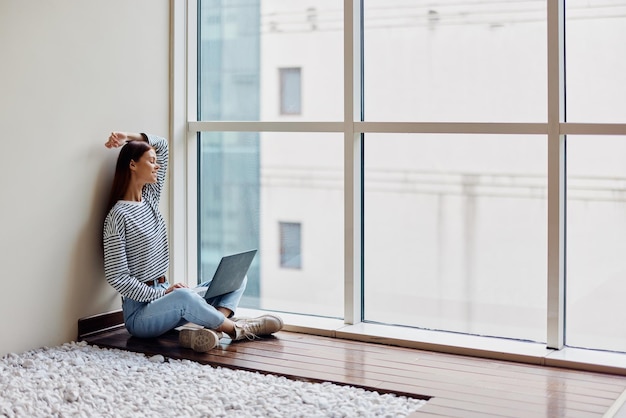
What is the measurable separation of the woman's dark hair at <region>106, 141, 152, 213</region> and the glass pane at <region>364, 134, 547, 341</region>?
119 centimetres

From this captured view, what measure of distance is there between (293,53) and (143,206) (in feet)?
3.87

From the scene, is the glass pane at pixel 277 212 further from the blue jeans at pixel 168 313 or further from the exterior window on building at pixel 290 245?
the blue jeans at pixel 168 313

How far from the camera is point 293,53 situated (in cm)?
478

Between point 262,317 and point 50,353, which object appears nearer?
point 50,353

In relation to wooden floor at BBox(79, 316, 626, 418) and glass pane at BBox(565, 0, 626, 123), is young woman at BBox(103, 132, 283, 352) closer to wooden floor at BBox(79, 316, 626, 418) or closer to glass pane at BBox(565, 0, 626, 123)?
wooden floor at BBox(79, 316, 626, 418)

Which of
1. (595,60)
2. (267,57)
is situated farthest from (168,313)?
(595,60)

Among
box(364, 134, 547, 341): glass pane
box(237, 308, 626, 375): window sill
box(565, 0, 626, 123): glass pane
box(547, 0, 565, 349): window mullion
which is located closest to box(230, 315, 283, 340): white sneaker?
box(237, 308, 626, 375): window sill

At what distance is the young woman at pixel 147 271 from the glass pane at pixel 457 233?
0.70 meters

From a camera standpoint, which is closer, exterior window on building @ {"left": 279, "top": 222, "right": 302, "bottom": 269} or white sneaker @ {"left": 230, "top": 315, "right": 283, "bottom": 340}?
white sneaker @ {"left": 230, "top": 315, "right": 283, "bottom": 340}

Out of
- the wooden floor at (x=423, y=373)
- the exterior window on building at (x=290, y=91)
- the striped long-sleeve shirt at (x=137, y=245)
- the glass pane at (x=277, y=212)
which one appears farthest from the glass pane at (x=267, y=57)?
the wooden floor at (x=423, y=373)

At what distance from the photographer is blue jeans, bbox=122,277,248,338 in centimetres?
424

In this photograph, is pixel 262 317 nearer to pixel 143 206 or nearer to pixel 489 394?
pixel 143 206

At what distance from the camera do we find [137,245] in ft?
14.4

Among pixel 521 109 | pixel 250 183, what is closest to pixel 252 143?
pixel 250 183
